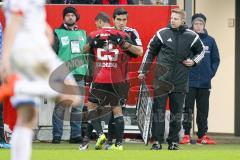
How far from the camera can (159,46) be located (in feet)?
50.2

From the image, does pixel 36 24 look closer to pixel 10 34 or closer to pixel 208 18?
pixel 10 34

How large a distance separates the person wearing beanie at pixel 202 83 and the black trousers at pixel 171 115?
1.88 metres

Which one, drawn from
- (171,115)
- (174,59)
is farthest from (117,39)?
(171,115)

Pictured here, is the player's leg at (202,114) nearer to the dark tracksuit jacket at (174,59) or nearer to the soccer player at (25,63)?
the dark tracksuit jacket at (174,59)

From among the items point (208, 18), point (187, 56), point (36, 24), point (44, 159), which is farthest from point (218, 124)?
point (36, 24)

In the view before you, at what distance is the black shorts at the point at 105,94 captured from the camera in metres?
14.8

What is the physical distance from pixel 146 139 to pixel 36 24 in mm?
8666

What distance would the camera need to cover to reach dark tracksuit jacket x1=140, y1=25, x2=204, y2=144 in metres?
15.2

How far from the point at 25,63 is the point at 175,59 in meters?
7.68

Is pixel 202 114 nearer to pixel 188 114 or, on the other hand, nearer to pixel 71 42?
pixel 188 114

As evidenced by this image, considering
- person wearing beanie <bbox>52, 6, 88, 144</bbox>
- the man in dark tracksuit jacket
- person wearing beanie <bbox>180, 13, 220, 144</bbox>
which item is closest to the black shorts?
the man in dark tracksuit jacket

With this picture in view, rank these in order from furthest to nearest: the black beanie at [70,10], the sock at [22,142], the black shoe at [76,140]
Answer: the black shoe at [76,140], the black beanie at [70,10], the sock at [22,142]

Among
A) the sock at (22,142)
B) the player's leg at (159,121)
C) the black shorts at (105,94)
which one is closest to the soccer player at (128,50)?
the black shorts at (105,94)

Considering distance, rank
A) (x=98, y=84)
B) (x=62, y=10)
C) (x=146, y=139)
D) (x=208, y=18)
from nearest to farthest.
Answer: (x=98, y=84) < (x=146, y=139) < (x=62, y=10) < (x=208, y=18)
